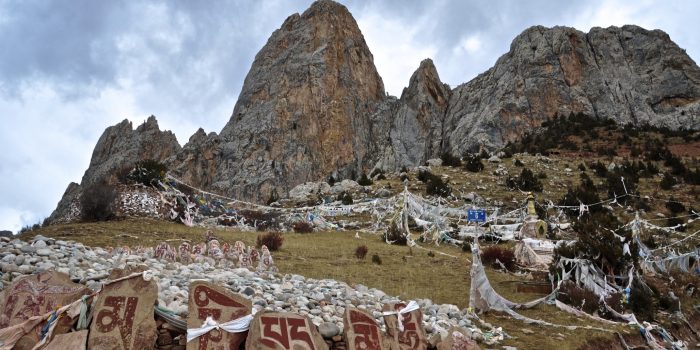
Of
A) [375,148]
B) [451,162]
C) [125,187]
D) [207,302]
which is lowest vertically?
[207,302]

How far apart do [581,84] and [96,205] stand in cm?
5878

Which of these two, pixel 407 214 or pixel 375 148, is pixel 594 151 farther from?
pixel 375 148

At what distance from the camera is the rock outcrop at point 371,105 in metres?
58.1

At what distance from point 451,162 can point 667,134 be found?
2259cm

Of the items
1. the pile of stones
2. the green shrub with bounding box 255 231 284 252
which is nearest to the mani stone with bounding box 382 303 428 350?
the pile of stones

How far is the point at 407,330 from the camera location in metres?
6.60

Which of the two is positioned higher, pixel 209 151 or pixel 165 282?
pixel 209 151

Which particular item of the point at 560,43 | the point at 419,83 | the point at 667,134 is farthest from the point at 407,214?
the point at 419,83

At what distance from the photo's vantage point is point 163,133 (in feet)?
277

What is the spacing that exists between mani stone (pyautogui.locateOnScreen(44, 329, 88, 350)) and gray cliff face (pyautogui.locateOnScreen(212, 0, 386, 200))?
62894mm

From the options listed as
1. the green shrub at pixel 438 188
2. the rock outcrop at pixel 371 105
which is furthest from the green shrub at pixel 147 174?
the rock outcrop at pixel 371 105

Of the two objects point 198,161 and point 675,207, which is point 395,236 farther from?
point 198,161

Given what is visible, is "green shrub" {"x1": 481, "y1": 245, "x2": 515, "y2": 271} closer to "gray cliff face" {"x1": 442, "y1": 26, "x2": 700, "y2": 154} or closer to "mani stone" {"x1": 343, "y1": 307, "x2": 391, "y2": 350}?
"mani stone" {"x1": 343, "y1": 307, "x2": 391, "y2": 350}

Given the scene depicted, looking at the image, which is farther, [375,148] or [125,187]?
[375,148]
